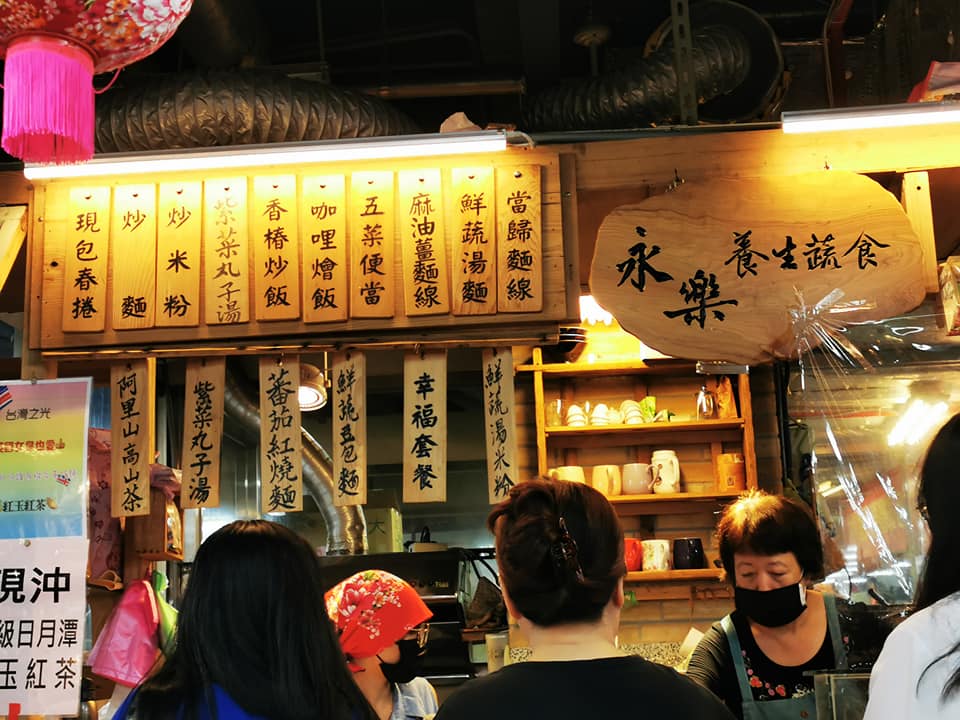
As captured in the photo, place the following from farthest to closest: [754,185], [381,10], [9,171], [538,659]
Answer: [381,10]
[9,171]
[754,185]
[538,659]

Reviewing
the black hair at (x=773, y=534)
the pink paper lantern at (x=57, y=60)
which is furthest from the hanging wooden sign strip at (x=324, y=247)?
the black hair at (x=773, y=534)

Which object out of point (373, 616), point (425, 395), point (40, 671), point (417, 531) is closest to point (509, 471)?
point (425, 395)

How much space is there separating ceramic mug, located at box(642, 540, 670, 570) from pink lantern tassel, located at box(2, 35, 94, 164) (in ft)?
13.2

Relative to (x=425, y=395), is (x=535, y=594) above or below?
below

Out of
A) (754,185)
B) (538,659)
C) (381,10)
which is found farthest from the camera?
(381,10)

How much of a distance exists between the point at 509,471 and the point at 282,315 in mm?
952

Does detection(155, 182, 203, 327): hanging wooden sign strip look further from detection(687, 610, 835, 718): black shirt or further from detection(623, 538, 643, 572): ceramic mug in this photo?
detection(623, 538, 643, 572): ceramic mug

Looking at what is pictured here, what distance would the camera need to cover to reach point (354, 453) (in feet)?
12.5

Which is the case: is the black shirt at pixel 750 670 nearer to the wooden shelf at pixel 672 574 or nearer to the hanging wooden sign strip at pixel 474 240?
the hanging wooden sign strip at pixel 474 240

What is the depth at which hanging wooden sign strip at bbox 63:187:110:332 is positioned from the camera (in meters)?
3.88

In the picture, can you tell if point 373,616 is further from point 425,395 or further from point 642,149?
point 642,149

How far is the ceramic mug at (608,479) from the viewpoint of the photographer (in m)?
6.07

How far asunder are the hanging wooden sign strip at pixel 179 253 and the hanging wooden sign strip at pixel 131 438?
26 centimetres

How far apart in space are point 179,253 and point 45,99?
118 centimetres
